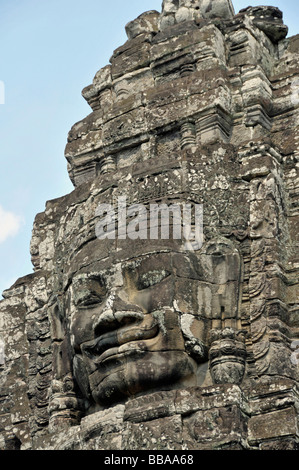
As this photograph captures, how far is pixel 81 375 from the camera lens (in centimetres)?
1202

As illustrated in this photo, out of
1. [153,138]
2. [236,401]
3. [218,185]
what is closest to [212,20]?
[153,138]

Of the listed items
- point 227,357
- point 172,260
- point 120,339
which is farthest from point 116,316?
point 227,357

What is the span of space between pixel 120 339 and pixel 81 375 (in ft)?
2.66

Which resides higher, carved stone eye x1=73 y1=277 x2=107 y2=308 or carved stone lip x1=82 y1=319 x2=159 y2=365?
carved stone eye x1=73 y1=277 x2=107 y2=308

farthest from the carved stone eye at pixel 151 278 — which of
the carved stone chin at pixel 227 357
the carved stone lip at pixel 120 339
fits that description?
the carved stone chin at pixel 227 357

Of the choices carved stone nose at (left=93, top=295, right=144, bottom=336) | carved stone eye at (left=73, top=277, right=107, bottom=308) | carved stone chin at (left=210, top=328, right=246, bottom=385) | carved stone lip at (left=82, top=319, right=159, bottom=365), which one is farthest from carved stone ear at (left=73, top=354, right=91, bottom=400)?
carved stone chin at (left=210, top=328, right=246, bottom=385)

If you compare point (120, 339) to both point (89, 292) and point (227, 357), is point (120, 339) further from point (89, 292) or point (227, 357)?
point (227, 357)

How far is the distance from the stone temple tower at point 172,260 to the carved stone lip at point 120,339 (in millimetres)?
22

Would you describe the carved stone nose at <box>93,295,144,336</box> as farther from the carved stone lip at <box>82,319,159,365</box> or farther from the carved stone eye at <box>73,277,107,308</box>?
the carved stone eye at <box>73,277,107,308</box>

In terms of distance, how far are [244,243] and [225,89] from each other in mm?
2198

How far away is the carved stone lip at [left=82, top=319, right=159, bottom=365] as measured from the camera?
37.7 feet

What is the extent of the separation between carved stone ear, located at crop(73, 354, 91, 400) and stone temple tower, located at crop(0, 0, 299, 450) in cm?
3

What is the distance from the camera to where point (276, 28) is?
1416 centimetres

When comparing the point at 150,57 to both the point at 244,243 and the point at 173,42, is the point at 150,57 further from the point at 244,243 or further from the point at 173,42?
the point at 244,243
